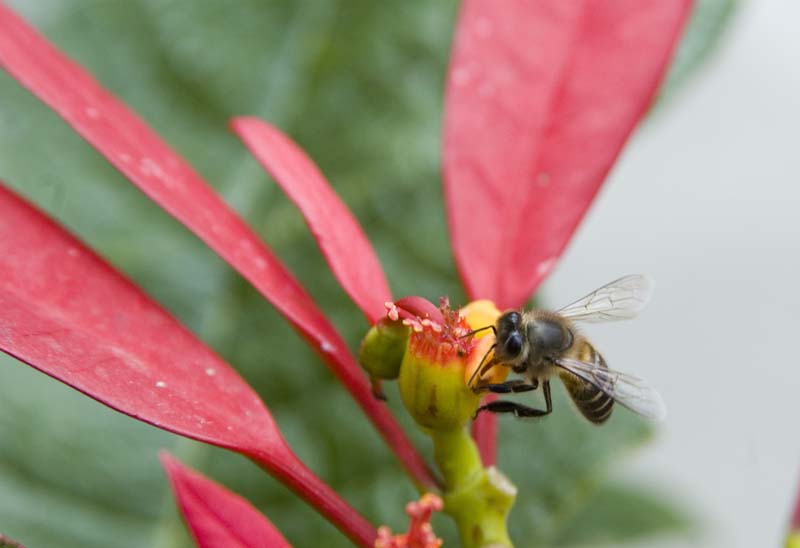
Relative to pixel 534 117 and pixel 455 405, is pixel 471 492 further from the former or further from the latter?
pixel 534 117

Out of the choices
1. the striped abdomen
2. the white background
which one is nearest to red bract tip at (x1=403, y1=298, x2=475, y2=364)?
the striped abdomen

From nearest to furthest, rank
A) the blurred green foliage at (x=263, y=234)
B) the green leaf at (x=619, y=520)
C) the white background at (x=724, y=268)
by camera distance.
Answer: the blurred green foliage at (x=263, y=234), the green leaf at (x=619, y=520), the white background at (x=724, y=268)

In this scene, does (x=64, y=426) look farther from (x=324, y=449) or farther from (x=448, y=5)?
(x=448, y=5)

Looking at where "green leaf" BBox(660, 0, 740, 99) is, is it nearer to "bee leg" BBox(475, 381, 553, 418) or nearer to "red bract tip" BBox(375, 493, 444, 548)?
"bee leg" BBox(475, 381, 553, 418)

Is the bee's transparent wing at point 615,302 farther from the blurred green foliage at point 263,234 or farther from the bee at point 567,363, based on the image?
the blurred green foliage at point 263,234

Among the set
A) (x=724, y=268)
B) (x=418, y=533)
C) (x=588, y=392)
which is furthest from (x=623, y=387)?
(x=724, y=268)

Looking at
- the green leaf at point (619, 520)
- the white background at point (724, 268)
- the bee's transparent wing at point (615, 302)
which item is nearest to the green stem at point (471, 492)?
the bee's transparent wing at point (615, 302)
